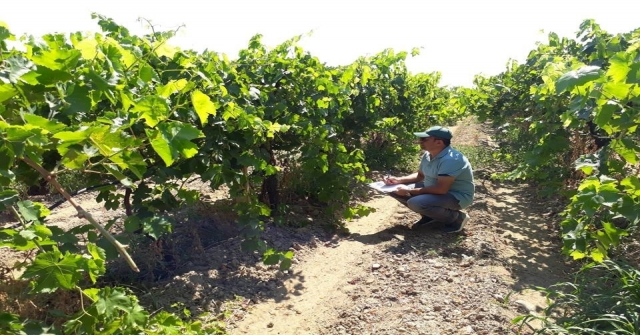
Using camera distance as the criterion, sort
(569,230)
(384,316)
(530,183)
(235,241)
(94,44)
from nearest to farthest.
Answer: (94,44) < (569,230) < (384,316) < (235,241) < (530,183)

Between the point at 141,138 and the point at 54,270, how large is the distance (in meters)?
0.63

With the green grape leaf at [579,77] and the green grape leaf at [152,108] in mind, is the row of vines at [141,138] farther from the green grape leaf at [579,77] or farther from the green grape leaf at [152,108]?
the green grape leaf at [579,77]

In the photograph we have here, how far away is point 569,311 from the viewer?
2900 mm

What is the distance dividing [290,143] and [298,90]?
1.64 feet

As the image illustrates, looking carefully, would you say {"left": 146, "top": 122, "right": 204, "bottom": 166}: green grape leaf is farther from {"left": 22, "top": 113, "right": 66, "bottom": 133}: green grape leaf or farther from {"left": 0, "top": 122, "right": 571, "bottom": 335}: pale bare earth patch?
{"left": 0, "top": 122, "right": 571, "bottom": 335}: pale bare earth patch

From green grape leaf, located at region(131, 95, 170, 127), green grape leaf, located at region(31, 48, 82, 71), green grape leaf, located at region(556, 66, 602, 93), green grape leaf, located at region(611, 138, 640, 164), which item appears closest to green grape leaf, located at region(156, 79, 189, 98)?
green grape leaf, located at region(131, 95, 170, 127)

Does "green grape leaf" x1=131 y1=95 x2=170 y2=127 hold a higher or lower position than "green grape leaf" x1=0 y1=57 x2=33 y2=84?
lower

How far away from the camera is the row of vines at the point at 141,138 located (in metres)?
1.43

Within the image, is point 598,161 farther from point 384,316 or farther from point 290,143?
point 290,143

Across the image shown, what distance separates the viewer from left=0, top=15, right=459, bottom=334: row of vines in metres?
1.43

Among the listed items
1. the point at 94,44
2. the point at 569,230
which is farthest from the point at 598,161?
the point at 94,44

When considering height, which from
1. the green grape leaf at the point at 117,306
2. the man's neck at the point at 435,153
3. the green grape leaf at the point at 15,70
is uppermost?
the green grape leaf at the point at 15,70

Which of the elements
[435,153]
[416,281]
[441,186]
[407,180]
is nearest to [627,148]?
[416,281]

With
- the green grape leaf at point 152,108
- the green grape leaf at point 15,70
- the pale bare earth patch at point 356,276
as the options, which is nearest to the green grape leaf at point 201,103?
the green grape leaf at point 152,108
